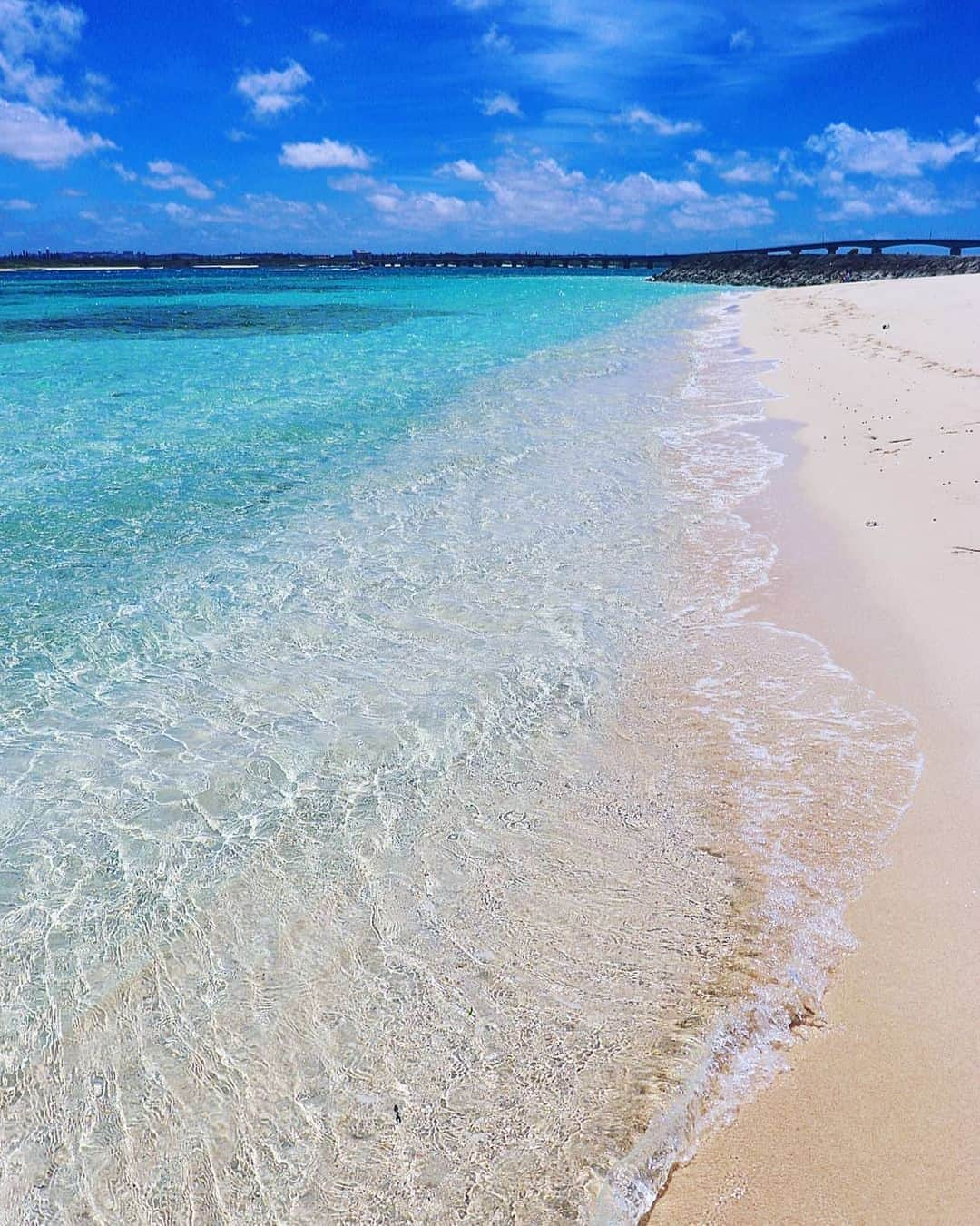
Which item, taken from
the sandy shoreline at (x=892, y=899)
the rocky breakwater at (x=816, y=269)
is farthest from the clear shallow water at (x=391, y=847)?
the rocky breakwater at (x=816, y=269)

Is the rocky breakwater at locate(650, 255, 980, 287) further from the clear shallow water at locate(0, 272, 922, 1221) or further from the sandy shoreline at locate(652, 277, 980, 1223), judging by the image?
the clear shallow water at locate(0, 272, 922, 1221)

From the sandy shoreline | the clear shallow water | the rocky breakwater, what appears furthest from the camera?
the rocky breakwater

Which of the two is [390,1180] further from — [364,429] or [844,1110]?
[364,429]

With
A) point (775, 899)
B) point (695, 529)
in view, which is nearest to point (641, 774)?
point (775, 899)

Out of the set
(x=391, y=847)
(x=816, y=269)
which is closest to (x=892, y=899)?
(x=391, y=847)

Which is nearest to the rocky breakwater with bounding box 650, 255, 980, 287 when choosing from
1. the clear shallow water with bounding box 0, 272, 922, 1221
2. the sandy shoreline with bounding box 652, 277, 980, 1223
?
the sandy shoreline with bounding box 652, 277, 980, 1223
